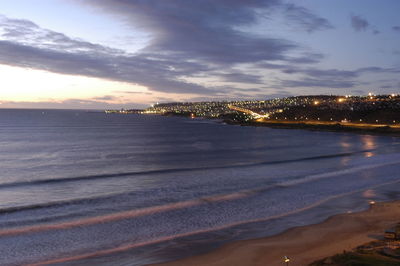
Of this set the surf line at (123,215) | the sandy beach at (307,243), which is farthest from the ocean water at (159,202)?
the sandy beach at (307,243)

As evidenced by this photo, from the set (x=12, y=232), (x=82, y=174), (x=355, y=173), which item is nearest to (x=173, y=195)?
(x=12, y=232)

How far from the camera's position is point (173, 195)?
24.0m

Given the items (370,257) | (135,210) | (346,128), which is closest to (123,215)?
(135,210)

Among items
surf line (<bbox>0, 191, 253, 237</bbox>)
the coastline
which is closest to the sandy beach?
surf line (<bbox>0, 191, 253, 237</bbox>)

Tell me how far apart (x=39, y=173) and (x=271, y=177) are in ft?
65.8

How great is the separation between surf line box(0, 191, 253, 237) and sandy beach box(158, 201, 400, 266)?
629 centimetres

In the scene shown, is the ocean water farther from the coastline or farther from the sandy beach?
the coastline

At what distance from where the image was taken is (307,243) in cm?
1493

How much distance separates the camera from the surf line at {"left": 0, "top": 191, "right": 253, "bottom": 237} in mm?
16595

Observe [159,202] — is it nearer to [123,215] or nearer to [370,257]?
[123,215]

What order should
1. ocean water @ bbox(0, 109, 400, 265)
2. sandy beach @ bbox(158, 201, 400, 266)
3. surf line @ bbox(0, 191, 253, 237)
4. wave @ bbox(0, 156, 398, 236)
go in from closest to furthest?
sandy beach @ bbox(158, 201, 400, 266)
ocean water @ bbox(0, 109, 400, 265)
surf line @ bbox(0, 191, 253, 237)
wave @ bbox(0, 156, 398, 236)

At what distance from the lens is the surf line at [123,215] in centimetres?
1660

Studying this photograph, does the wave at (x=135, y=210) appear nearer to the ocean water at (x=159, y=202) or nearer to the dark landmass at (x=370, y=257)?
the ocean water at (x=159, y=202)

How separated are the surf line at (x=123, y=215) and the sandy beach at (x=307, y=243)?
20.6 ft
